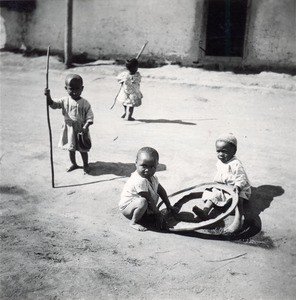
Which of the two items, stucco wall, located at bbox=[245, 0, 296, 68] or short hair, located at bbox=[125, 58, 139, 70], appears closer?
short hair, located at bbox=[125, 58, 139, 70]

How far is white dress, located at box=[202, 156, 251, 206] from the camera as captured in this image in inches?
166

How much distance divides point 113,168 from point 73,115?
0.98 m

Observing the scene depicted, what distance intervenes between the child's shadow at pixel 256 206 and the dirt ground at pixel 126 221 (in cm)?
1

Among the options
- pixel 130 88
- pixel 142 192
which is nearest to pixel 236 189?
pixel 142 192

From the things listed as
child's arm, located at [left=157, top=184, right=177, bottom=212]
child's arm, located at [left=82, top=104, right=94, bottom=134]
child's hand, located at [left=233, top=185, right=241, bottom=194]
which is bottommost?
child's arm, located at [left=157, top=184, right=177, bottom=212]

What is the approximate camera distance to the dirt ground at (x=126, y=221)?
10.3 ft

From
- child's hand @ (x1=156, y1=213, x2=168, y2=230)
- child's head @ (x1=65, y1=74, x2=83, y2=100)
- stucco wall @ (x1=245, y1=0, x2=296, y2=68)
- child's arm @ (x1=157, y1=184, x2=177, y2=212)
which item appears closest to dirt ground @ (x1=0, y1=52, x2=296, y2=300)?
child's hand @ (x1=156, y1=213, x2=168, y2=230)

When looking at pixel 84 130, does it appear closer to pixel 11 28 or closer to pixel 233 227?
pixel 233 227

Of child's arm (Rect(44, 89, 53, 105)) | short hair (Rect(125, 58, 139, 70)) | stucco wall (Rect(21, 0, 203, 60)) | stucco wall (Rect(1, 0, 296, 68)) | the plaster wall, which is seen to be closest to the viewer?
child's arm (Rect(44, 89, 53, 105))

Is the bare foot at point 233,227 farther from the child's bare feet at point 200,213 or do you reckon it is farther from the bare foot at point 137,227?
the bare foot at point 137,227

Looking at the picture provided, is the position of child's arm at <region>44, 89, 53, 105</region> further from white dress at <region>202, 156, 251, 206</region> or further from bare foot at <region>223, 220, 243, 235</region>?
bare foot at <region>223, 220, 243, 235</region>

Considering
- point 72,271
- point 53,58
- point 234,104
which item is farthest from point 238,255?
point 53,58

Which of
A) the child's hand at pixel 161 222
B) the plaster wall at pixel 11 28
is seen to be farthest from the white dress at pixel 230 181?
the plaster wall at pixel 11 28

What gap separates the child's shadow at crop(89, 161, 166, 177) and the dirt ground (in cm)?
3
